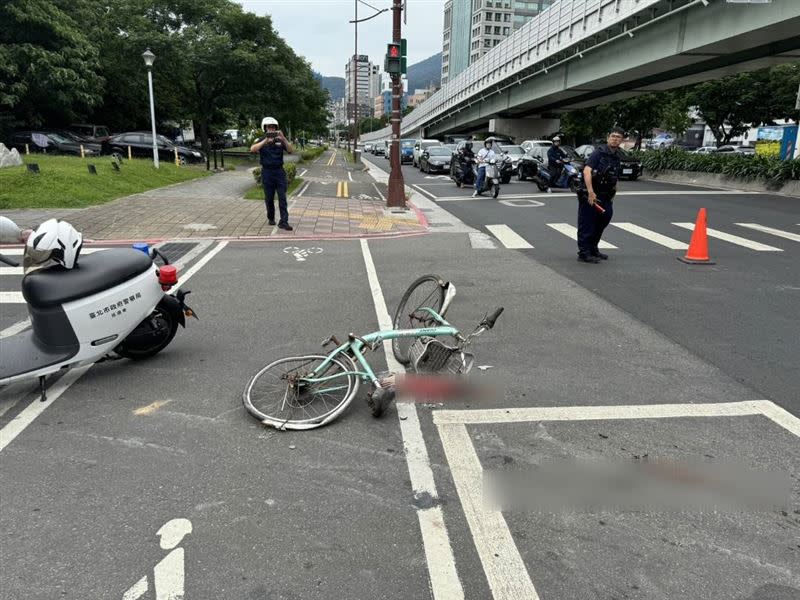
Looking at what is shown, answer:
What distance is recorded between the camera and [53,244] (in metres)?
4.25

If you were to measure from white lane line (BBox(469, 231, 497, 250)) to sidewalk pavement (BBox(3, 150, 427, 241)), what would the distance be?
122cm

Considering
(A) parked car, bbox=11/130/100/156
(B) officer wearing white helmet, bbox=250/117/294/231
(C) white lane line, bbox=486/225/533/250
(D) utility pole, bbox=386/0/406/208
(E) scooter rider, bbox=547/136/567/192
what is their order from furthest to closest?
1. (A) parked car, bbox=11/130/100/156
2. (E) scooter rider, bbox=547/136/567/192
3. (D) utility pole, bbox=386/0/406/208
4. (B) officer wearing white helmet, bbox=250/117/294/231
5. (C) white lane line, bbox=486/225/533/250

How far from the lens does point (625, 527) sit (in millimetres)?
3039

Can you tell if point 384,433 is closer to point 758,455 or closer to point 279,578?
point 279,578

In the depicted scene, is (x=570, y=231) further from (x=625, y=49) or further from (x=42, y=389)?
(x=625, y=49)

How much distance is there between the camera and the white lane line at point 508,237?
431 inches

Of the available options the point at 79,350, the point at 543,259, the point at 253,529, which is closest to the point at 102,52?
the point at 543,259

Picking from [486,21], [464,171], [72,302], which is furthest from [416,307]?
[486,21]

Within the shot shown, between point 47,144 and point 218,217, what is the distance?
19978 millimetres

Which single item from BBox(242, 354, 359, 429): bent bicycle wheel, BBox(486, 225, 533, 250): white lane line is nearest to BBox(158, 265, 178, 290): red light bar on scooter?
BBox(242, 354, 359, 429): bent bicycle wheel

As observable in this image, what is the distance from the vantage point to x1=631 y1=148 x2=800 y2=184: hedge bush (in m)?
20.2

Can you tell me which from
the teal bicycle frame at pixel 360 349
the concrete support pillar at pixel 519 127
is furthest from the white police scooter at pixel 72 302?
the concrete support pillar at pixel 519 127

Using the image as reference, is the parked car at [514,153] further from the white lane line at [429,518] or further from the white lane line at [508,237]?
the white lane line at [429,518]

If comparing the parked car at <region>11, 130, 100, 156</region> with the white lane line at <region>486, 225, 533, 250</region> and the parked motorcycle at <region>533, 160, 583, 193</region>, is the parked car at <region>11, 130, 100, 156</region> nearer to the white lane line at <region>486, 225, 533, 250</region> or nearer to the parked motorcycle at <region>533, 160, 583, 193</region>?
the parked motorcycle at <region>533, 160, 583, 193</region>
